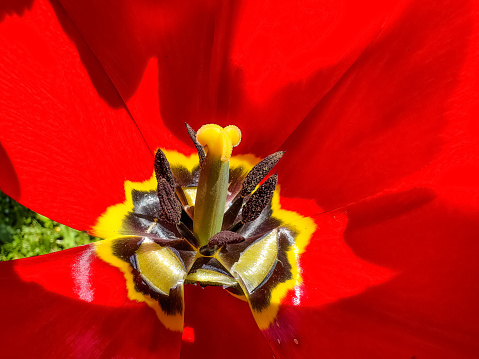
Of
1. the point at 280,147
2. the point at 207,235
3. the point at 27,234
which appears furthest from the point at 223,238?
the point at 27,234

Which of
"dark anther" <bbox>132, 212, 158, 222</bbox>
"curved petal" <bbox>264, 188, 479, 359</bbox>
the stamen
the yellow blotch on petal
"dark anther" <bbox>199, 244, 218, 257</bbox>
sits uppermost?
the yellow blotch on petal

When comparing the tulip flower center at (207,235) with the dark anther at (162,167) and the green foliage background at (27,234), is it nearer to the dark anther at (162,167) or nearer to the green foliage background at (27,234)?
the dark anther at (162,167)

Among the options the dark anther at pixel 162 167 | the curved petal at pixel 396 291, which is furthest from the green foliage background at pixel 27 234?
the curved petal at pixel 396 291

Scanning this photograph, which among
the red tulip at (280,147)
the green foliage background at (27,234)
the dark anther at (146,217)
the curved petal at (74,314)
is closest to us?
the curved petal at (74,314)

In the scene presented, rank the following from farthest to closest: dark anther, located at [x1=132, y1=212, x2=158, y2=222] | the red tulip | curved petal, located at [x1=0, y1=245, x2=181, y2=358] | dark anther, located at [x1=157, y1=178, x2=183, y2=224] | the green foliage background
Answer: the green foliage background → dark anther, located at [x1=132, y1=212, x2=158, y2=222] → dark anther, located at [x1=157, y1=178, x2=183, y2=224] → the red tulip → curved petal, located at [x1=0, y1=245, x2=181, y2=358]

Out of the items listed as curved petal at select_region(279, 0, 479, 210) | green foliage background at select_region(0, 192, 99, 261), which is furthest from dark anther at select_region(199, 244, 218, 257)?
green foliage background at select_region(0, 192, 99, 261)

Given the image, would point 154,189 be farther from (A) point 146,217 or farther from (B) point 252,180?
(B) point 252,180

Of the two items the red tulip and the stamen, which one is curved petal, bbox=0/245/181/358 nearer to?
the red tulip

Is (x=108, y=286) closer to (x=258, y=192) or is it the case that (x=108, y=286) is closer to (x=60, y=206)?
(x=60, y=206)
